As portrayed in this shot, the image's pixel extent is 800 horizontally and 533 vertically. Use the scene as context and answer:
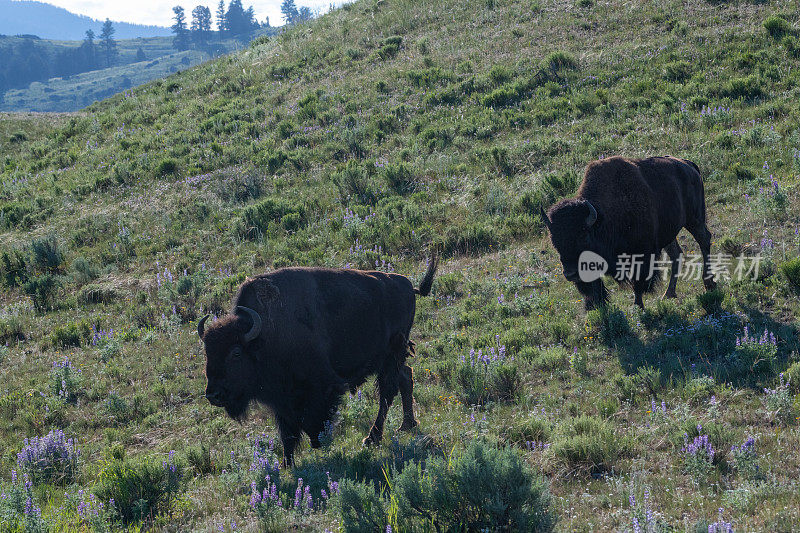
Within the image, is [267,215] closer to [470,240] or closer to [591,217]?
[470,240]

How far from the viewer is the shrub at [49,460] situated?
653 cm

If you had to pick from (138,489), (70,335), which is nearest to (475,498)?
(138,489)

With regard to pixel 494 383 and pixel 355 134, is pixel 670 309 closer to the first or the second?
pixel 494 383

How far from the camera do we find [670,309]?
841 centimetres

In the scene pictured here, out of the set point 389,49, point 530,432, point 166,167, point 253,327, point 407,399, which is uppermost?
point 389,49

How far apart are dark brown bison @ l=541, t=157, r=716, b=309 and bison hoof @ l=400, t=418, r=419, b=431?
2768mm

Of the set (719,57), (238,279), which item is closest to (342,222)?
(238,279)

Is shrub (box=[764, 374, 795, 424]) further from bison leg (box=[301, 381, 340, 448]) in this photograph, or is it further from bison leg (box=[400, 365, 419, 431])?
bison leg (box=[301, 381, 340, 448])

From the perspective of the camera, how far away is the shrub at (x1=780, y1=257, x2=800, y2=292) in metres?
8.13

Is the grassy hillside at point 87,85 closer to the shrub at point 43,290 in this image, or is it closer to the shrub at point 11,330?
the shrub at point 43,290

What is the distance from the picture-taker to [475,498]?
12.6 ft

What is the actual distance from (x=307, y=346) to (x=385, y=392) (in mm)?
1243

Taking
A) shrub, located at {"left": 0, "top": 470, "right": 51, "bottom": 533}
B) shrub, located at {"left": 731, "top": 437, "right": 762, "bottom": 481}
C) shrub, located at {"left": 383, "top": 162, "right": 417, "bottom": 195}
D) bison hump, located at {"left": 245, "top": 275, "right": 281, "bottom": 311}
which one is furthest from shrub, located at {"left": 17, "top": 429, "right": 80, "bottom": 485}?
shrub, located at {"left": 383, "top": 162, "right": 417, "bottom": 195}

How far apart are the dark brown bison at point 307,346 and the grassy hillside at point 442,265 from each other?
1.52 feet
